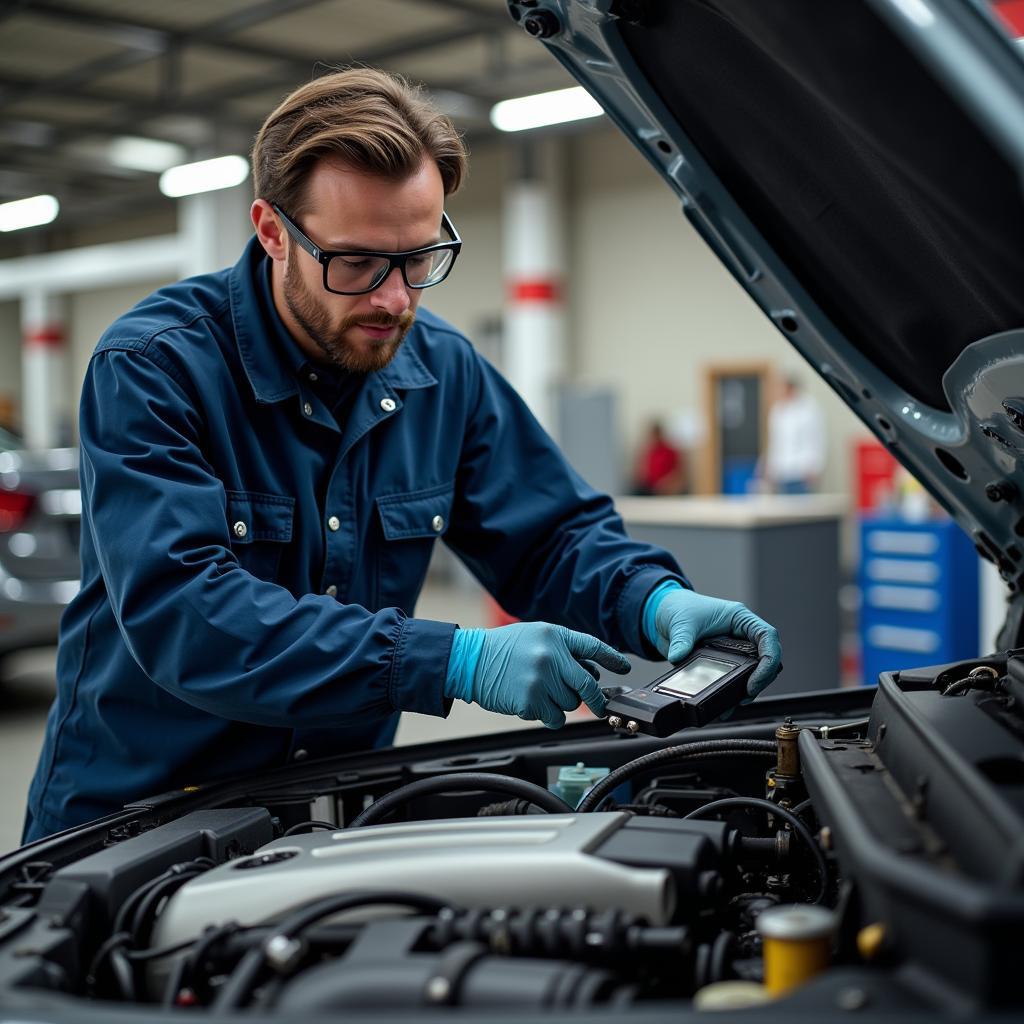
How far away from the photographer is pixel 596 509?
5.89 feet

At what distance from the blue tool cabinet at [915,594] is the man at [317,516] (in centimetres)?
380

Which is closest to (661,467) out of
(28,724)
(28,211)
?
(28,724)

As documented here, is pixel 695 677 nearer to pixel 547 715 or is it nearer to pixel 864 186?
pixel 547 715

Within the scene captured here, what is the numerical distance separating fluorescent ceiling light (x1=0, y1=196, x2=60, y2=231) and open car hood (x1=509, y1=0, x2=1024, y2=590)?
36.8 feet

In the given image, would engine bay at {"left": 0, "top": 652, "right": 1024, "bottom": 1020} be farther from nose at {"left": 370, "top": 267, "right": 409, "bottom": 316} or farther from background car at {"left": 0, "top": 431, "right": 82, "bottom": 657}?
background car at {"left": 0, "top": 431, "right": 82, "bottom": 657}

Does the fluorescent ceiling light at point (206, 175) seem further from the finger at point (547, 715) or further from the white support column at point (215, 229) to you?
the finger at point (547, 715)

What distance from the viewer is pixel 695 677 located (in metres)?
1.32

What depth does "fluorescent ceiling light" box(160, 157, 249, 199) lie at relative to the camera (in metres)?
9.06

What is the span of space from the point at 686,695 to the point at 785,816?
0.18 m

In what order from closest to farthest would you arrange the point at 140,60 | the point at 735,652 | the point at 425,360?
the point at 735,652, the point at 425,360, the point at 140,60

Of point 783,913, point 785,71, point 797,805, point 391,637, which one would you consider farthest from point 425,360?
point 783,913

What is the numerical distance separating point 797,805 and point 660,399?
9221 mm

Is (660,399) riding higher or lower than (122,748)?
higher

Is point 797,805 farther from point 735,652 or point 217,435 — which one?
point 217,435
